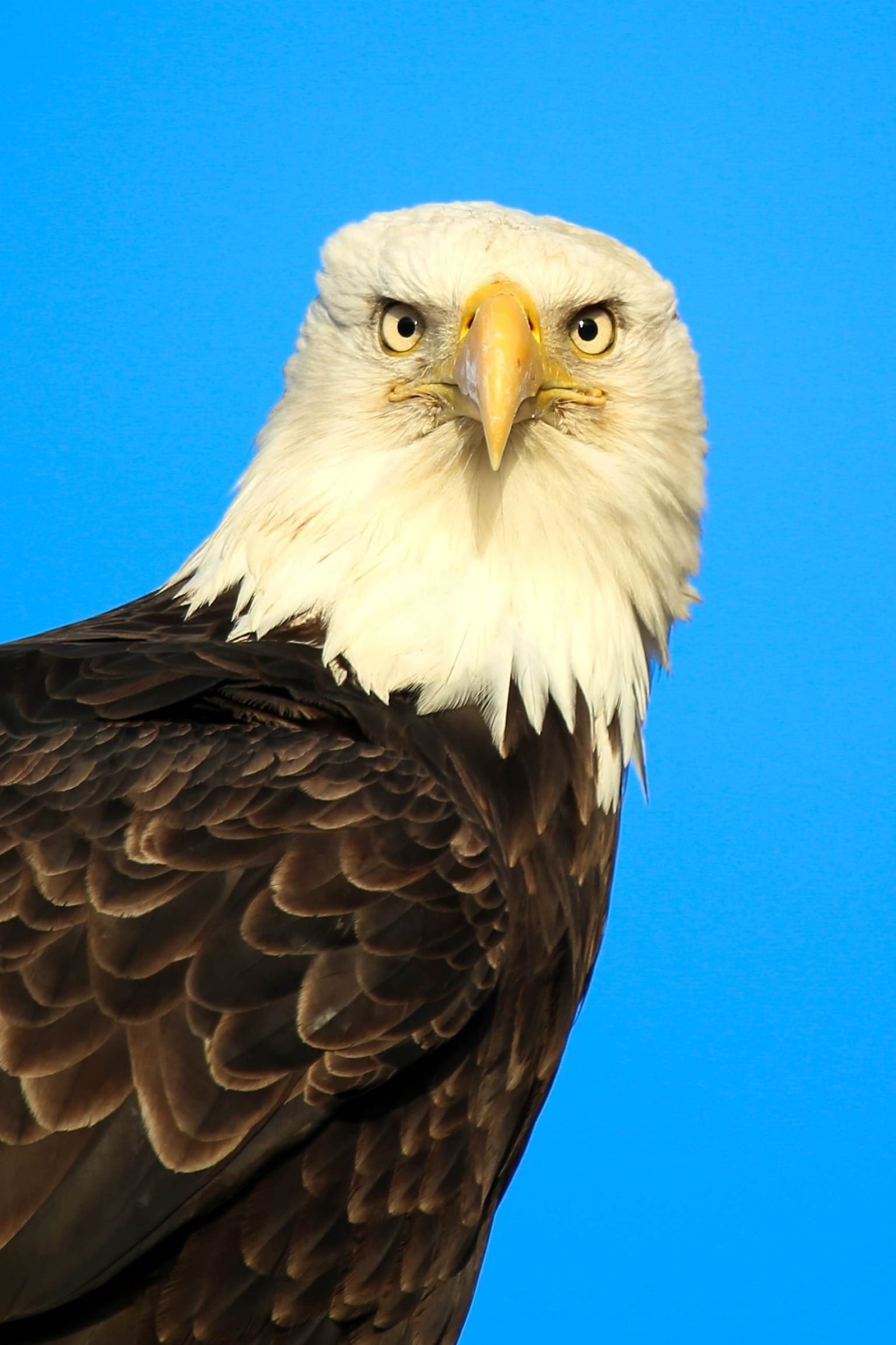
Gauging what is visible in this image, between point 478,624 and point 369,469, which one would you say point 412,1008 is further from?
point 369,469

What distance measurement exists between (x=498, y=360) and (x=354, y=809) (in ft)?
2.71

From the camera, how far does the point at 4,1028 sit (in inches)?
115

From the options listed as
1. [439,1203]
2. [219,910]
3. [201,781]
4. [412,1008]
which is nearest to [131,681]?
[201,781]

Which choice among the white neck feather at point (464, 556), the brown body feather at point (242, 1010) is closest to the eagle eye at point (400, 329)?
the white neck feather at point (464, 556)

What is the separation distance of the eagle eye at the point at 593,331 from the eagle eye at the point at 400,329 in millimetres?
284

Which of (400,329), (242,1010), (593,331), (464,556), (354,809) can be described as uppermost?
(593,331)

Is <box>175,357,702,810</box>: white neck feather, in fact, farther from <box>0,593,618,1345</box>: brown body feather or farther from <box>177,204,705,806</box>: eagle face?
<box>0,593,618,1345</box>: brown body feather

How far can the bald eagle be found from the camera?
2.91 meters

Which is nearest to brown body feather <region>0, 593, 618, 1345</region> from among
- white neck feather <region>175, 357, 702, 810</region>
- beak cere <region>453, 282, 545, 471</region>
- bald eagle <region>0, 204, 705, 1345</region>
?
bald eagle <region>0, 204, 705, 1345</region>

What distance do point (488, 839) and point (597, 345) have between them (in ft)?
3.30

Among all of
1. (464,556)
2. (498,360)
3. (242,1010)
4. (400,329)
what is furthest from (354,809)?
(400,329)

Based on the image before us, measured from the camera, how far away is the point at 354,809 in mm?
3057

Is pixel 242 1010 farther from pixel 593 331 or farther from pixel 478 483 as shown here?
pixel 593 331

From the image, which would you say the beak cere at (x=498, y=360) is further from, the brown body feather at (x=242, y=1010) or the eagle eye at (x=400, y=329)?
the brown body feather at (x=242, y=1010)
